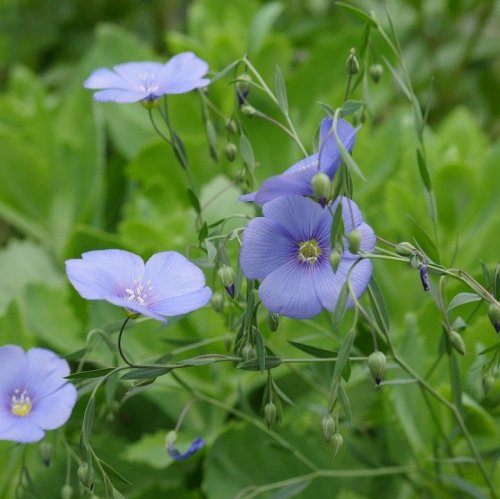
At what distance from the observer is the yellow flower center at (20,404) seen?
67cm

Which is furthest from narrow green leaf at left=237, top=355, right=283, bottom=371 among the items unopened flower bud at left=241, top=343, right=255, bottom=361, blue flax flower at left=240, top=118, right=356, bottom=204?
blue flax flower at left=240, top=118, right=356, bottom=204

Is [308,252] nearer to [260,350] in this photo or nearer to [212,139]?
[260,350]


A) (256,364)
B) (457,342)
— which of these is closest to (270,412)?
(256,364)

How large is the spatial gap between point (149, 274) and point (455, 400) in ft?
1.04

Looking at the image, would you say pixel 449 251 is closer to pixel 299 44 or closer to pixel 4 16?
pixel 299 44

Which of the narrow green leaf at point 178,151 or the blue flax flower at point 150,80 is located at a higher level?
the blue flax flower at point 150,80

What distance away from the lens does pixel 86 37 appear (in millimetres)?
2016

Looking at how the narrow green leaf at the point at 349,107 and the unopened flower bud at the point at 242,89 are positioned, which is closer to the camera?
the narrow green leaf at the point at 349,107

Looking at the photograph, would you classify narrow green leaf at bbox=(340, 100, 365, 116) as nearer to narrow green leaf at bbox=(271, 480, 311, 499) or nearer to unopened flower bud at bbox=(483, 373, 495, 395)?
unopened flower bud at bbox=(483, 373, 495, 395)

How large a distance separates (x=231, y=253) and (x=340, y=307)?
16.4 inches

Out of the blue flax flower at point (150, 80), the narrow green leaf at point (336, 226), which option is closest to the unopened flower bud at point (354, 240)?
the narrow green leaf at point (336, 226)

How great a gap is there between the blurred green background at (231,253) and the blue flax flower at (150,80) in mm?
98

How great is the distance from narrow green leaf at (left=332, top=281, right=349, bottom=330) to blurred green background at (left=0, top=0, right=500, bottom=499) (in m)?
0.17

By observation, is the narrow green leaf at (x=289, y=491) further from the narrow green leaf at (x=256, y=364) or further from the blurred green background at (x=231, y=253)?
the narrow green leaf at (x=256, y=364)
